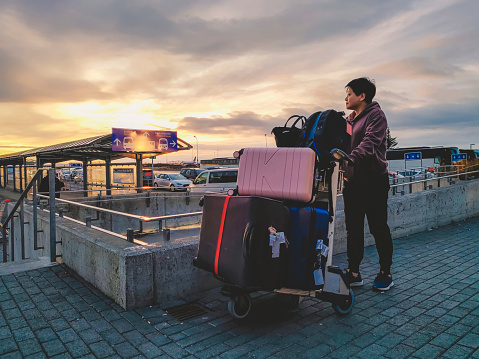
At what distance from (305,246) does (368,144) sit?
1.25m

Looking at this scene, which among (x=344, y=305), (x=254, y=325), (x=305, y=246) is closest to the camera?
(x=305, y=246)

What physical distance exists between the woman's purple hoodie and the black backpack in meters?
0.24

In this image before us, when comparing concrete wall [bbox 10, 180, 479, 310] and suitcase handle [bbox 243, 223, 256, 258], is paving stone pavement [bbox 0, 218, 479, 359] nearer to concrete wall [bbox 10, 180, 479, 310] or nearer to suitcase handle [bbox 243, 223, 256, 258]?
concrete wall [bbox 10, 180, 479, 310]

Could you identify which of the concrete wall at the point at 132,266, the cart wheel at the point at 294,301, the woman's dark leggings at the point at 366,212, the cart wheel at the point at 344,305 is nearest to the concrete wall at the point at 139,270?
the concrete wall at the point at 132,266

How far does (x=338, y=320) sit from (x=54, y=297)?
2.92m

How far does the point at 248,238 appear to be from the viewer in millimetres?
2691

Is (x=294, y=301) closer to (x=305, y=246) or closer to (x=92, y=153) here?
(x=305, y=246)

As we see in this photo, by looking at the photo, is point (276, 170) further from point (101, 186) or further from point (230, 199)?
point (101, 186)

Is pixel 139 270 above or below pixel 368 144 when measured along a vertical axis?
below

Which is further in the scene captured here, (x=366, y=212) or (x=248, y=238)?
(x=366, y=212)

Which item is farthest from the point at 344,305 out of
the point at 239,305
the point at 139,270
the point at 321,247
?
the point at 139,270

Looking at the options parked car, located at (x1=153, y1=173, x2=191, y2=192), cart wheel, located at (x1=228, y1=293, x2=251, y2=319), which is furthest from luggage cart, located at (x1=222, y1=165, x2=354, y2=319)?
parked car, located at (x1=153, y1=173, x2=191, y2=192)

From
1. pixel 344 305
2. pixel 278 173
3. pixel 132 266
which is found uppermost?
pixel 278 173

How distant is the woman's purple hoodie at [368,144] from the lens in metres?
3.41
